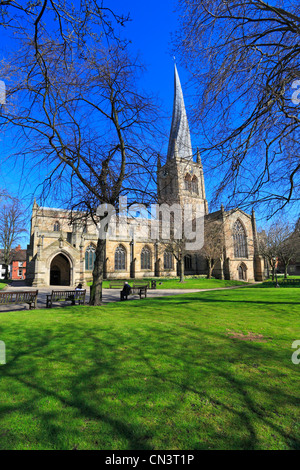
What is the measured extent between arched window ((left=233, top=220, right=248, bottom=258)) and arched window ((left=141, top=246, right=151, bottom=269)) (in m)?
16.2

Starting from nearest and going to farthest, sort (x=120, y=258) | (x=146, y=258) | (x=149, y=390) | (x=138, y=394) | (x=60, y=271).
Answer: (x=138, y=394)
(x=149, y=390)
(x=60, y=271)
(x=120, y=258)
(x=146, y=258)

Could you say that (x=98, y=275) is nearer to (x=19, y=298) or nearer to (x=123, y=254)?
(x=19, y=298)

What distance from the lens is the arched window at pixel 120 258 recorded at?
130 ft

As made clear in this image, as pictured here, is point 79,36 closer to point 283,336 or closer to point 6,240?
point 283,336

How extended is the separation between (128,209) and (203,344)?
7.21 m

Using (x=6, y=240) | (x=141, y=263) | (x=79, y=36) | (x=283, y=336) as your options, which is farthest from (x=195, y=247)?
(x=79, y=36)

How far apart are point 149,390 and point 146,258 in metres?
38.8

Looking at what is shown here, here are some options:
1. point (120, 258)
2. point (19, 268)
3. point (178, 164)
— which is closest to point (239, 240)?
point (120, 258)

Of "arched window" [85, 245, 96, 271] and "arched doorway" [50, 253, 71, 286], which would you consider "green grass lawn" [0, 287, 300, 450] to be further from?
"arched window" [85, 245, 96, 271]

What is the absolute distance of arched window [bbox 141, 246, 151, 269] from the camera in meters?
41.9

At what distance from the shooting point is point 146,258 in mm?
42188

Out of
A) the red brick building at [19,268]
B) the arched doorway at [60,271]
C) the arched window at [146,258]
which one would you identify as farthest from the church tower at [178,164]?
the red brick building at [19,268]

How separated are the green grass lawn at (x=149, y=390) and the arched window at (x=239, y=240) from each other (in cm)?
4161

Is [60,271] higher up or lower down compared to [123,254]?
lower down
